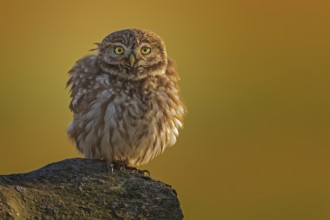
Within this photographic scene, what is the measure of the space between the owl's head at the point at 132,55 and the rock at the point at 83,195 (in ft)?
3.97

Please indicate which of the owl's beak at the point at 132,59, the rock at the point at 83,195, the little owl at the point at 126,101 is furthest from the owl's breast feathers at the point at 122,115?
the rock at the point at 83,195

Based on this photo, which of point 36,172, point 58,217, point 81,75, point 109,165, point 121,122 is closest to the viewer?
point 58,217

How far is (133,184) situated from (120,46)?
1584 mm

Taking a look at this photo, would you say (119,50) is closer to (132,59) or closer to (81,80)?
(132,59)

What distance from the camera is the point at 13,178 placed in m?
3.97

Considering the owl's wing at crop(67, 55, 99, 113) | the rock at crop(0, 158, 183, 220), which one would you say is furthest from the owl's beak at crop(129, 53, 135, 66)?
the rock at crop(0, 158, 183, 220)

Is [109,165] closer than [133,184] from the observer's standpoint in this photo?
No

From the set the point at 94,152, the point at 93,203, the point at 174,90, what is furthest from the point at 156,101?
the point at 93,203

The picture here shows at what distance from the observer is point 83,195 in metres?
3.97

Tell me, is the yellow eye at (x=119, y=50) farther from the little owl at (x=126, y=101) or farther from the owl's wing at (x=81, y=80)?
the owl's wing at (x=81, y=80)

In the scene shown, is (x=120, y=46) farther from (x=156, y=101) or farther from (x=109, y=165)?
(x=109, y=165)

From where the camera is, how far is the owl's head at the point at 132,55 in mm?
5316

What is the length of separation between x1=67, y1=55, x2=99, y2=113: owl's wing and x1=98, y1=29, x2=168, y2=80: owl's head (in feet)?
0.34

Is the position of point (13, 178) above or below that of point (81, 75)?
below
